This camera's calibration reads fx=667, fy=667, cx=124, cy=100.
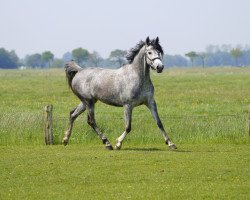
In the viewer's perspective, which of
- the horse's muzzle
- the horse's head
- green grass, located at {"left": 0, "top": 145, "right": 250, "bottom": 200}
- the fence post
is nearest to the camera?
green grass, located at {"left": 0, "top": 145, "right": 250, "bottom": 200}

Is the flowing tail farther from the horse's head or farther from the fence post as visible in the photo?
the horse's head

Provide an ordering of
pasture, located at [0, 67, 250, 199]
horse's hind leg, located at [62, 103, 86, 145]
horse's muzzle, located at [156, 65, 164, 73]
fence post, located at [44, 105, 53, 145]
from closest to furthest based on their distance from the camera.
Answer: pasture, located at [0, 67, 250, 199] → horse's muzzle, located at [156, 65, 164, 73] → horse's hind leg, located at [62, 103, 86, 145] → fence post, located at [44, 105, 53, 145]

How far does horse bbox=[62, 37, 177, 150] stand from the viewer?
17.7 metres

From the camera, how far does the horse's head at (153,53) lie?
17.4m

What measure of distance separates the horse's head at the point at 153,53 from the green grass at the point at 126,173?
2310 millimetres

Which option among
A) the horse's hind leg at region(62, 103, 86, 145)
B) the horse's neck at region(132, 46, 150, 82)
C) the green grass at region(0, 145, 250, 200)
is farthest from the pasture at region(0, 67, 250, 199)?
the horse's neck at region(132, 46, 150, 82)

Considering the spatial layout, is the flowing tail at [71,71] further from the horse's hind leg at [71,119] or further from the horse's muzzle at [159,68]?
the horse's muzzle at [159,68]

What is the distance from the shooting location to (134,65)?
712 inches

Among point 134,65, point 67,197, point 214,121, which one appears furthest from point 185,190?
point 214,121

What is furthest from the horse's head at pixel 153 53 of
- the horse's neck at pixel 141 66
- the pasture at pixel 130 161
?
the pasture at pixel 130 161

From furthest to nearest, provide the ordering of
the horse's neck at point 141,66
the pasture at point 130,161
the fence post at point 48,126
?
the fence post at point 48,126
the horse's neck at point 141,66
the pasture at point 130,161

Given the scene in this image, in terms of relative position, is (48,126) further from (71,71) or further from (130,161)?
(130,161)

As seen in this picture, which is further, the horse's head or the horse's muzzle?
the horse's head

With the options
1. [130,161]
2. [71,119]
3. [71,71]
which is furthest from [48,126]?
[130,161]
